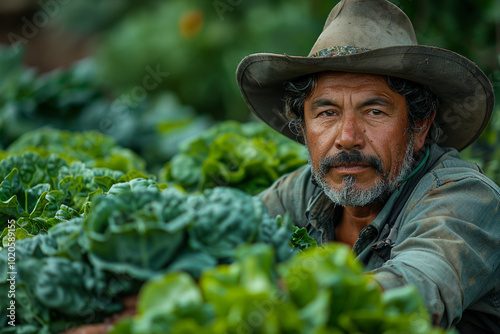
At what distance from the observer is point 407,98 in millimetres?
2508

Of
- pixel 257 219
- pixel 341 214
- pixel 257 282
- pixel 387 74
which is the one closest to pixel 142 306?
pixel 257 282

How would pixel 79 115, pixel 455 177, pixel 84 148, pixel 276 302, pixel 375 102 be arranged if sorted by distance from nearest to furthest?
pixel 276 302 < pixel 455 177 < pixel 375 102 < pixel 84 148 < pixel 79 115

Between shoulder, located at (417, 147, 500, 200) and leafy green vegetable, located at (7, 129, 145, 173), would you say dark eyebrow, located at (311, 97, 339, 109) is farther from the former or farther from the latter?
leafy green vegetable, located at (7, 129, 145, 173)

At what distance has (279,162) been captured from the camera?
3.55m

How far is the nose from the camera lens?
236cm

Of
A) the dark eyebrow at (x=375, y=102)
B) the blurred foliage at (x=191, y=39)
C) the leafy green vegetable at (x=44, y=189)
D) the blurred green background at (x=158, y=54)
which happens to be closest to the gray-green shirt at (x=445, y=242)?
the dark eyebrow at (x=375, y=102)

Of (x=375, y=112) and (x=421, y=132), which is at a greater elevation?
(x=375, y=112)

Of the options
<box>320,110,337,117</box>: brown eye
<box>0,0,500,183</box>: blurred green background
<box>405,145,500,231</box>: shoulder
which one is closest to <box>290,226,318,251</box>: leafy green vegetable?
<box>405,145,500,231</box>: shoulder

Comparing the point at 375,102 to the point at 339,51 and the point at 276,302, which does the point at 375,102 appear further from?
the point at 276,302

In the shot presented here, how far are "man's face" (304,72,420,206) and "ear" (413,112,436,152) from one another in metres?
0.08

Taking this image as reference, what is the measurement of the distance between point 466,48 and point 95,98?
3811mm

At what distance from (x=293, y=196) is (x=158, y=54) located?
23.1ft

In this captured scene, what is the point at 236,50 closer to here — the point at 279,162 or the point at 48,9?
the point at 48,9

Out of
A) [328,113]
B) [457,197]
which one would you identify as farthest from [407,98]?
[457,197]
